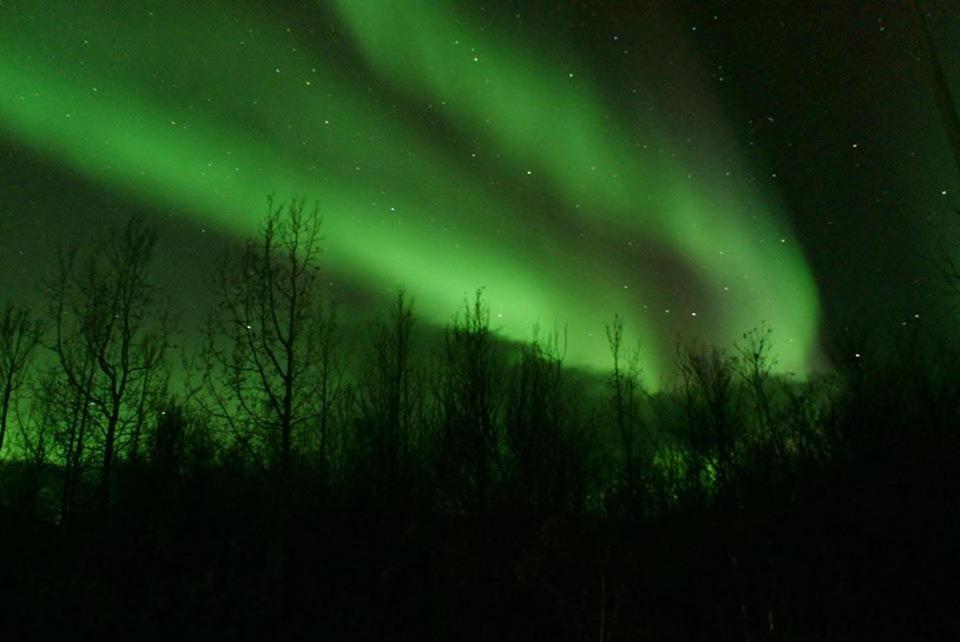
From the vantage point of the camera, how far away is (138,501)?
10516 millimetres

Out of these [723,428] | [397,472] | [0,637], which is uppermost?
[723,428]

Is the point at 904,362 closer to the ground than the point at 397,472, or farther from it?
farther from it

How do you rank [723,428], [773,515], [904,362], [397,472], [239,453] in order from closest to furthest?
[773,515] → [239,453] → [397,472] → [904,362] → [723,428]

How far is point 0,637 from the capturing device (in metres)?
6.98

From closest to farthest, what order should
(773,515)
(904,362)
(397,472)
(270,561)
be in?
(270,561), (773,515), (397,472), (904,362)

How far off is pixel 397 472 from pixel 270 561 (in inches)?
205

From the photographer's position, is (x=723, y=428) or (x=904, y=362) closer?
(x=904, y=362)

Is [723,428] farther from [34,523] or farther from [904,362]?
[34,523]

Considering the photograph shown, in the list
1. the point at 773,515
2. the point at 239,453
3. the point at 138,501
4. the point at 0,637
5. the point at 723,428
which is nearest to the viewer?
the point at 0,637

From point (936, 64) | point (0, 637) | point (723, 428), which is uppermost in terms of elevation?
point (936, 64)

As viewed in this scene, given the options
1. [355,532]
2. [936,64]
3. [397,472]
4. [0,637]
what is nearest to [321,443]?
[397,472]

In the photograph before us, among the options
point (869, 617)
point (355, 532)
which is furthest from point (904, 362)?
point (355, 532)

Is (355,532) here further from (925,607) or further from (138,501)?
(925,607)

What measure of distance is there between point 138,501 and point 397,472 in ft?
16.6
